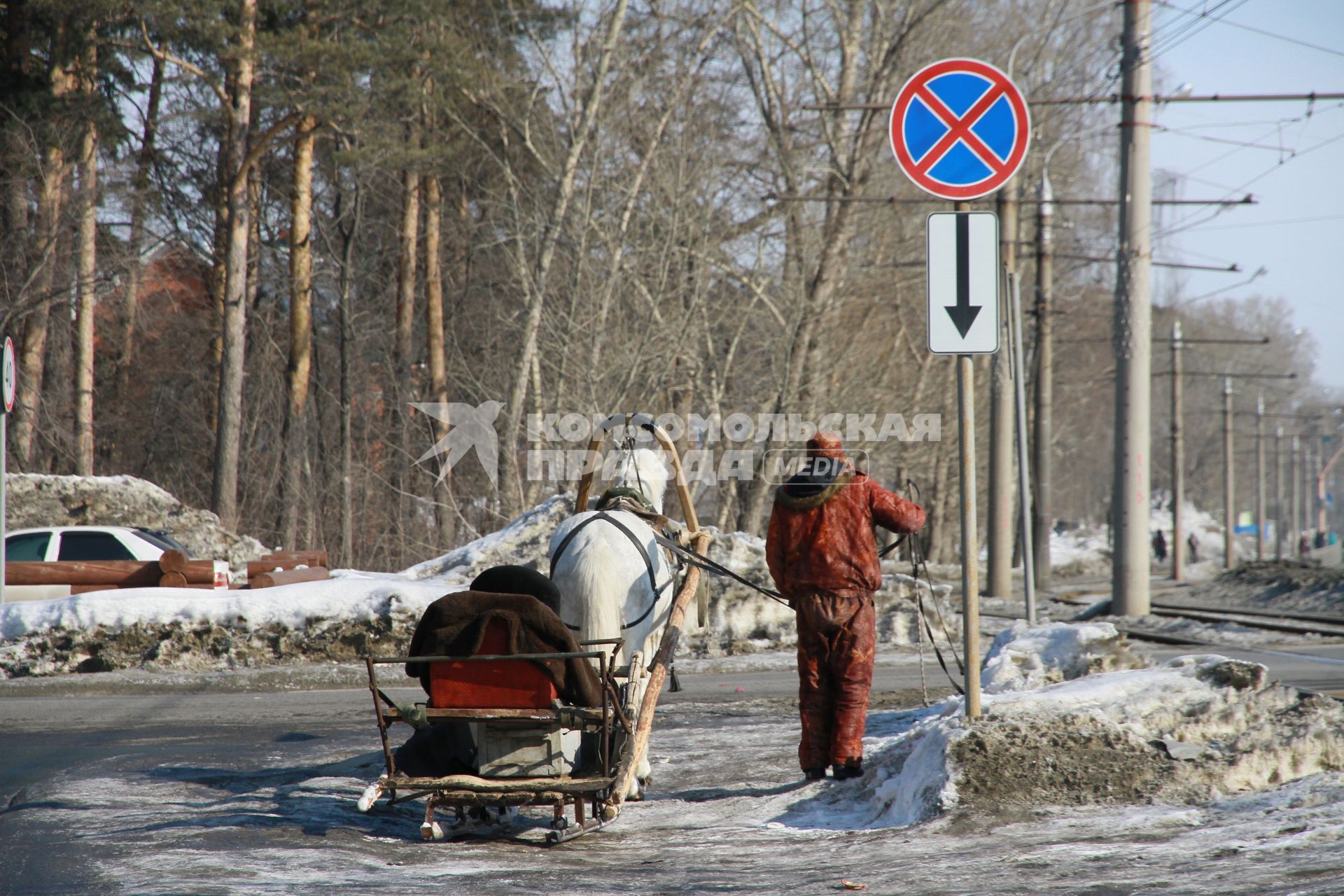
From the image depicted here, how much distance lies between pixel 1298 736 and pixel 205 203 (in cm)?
3071

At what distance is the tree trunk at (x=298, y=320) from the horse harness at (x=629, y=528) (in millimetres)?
21717

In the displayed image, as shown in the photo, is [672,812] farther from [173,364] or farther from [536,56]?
[173,364]

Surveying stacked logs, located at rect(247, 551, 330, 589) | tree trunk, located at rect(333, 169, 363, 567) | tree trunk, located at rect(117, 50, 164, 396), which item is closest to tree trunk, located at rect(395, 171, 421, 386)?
tree trunk, located at rect(333, 169, 363, 567)

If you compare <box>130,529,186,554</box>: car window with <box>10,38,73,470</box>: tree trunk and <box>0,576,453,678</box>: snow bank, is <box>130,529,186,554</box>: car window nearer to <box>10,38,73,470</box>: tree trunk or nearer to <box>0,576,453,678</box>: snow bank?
<box>0,576,453,678</box>: snow bank

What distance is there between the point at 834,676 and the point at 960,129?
3240 mm

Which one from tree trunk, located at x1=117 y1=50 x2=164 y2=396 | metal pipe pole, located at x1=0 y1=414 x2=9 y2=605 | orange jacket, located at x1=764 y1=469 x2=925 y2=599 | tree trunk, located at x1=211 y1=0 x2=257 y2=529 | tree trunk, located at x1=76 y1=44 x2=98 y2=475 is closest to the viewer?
orange jacket, located at x1=764 y1=469 x2=925 y2=599

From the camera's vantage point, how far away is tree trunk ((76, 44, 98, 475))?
27.4 meters

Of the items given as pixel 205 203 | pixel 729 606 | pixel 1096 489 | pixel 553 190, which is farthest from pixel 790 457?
pixel 1096 489

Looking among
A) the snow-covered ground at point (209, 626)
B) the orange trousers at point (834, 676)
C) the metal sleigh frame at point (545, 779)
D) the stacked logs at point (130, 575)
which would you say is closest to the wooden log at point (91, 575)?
the stacked logs at point (130, 575)

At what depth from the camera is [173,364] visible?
36.4 meters

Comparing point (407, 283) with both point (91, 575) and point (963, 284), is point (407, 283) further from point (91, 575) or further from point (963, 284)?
point (963, 284)

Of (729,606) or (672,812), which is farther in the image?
(729,606)

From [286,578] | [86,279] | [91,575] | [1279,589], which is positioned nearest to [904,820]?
[286,578]

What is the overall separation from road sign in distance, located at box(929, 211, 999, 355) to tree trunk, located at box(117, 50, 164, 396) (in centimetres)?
2547
